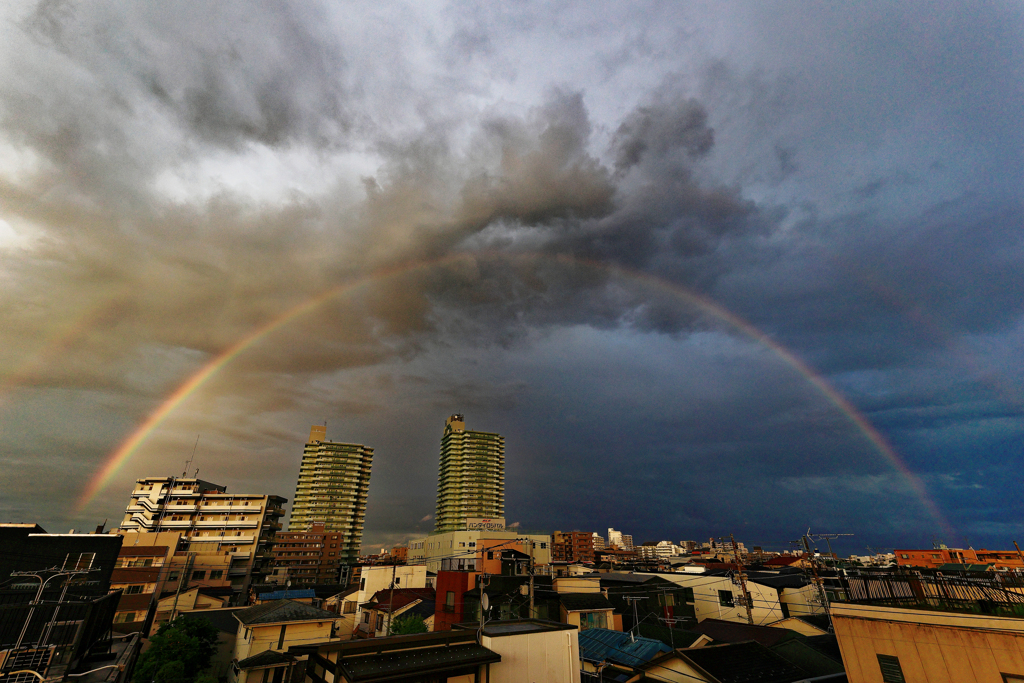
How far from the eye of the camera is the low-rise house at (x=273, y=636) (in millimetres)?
33400

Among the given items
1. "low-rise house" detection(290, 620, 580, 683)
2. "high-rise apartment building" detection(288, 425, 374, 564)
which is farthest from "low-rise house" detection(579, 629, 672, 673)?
"high-rise apartment building" detection(288, 425, 374, 564)

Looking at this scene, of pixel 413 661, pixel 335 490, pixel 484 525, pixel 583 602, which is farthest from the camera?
pixel 335 490

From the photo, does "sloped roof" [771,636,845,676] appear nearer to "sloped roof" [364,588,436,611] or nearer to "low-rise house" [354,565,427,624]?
"sloped roof" [364,588,436,611]

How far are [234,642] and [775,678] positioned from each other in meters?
50.3

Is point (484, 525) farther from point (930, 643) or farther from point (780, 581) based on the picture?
point (930, 643)

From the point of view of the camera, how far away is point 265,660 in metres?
33.1

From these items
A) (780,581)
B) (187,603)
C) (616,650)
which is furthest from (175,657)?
(780,581)

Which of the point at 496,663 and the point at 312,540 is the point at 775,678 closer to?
the point at 496,663

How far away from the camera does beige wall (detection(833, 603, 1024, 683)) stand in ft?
48.8

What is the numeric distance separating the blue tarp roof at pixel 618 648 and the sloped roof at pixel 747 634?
9.05 metres

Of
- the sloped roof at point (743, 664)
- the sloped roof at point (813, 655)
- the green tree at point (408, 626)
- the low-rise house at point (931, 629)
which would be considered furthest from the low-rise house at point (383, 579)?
the low-rise house at point (931, 629)

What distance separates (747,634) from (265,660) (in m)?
36.7

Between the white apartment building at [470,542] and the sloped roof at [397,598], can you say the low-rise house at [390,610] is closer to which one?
the sloped roof at [397,598]

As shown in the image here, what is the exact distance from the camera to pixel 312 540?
132 m
